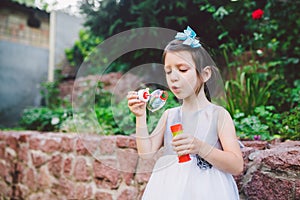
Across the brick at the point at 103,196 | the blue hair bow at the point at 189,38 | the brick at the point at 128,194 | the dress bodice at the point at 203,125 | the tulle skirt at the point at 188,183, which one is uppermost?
the blue hair bow at the point at 189,38

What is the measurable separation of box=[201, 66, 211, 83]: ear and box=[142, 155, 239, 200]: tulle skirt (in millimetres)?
299

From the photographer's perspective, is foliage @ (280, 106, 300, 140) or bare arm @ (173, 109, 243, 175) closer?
bare arm @ (173, 109, 243, 175)

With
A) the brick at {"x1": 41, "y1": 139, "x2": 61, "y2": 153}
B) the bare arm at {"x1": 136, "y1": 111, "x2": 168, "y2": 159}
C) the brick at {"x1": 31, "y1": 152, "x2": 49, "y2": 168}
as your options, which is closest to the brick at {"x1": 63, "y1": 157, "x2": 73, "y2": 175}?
the brick at {"x1": 41, "y1": 139, "x2": 61, "y2": 153}

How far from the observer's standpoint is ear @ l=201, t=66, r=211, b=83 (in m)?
1.19

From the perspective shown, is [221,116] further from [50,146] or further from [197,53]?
[50,146]

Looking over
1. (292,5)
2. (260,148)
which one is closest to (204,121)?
(260,148)

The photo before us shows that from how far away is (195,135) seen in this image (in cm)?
→ 118

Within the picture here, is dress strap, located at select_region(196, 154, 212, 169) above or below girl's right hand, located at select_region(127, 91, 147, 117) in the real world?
below

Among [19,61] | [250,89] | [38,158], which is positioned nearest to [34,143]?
[38,158]

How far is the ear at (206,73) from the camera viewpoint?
1.19 m

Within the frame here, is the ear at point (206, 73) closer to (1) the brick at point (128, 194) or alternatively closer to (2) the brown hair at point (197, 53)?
(2) the brown hair at point (197, 53)

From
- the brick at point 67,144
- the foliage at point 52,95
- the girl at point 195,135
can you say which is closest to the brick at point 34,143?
the brick at point 67,144

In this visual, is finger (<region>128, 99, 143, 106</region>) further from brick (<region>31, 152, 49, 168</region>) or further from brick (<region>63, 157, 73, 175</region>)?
brick (<region>31, 152, 49, 168</region>)

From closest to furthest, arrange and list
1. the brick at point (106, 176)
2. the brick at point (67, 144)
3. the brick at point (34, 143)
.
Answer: the brick at point (106, 176) → the brick at point (67, 144) → the brick at point (34, 143)
